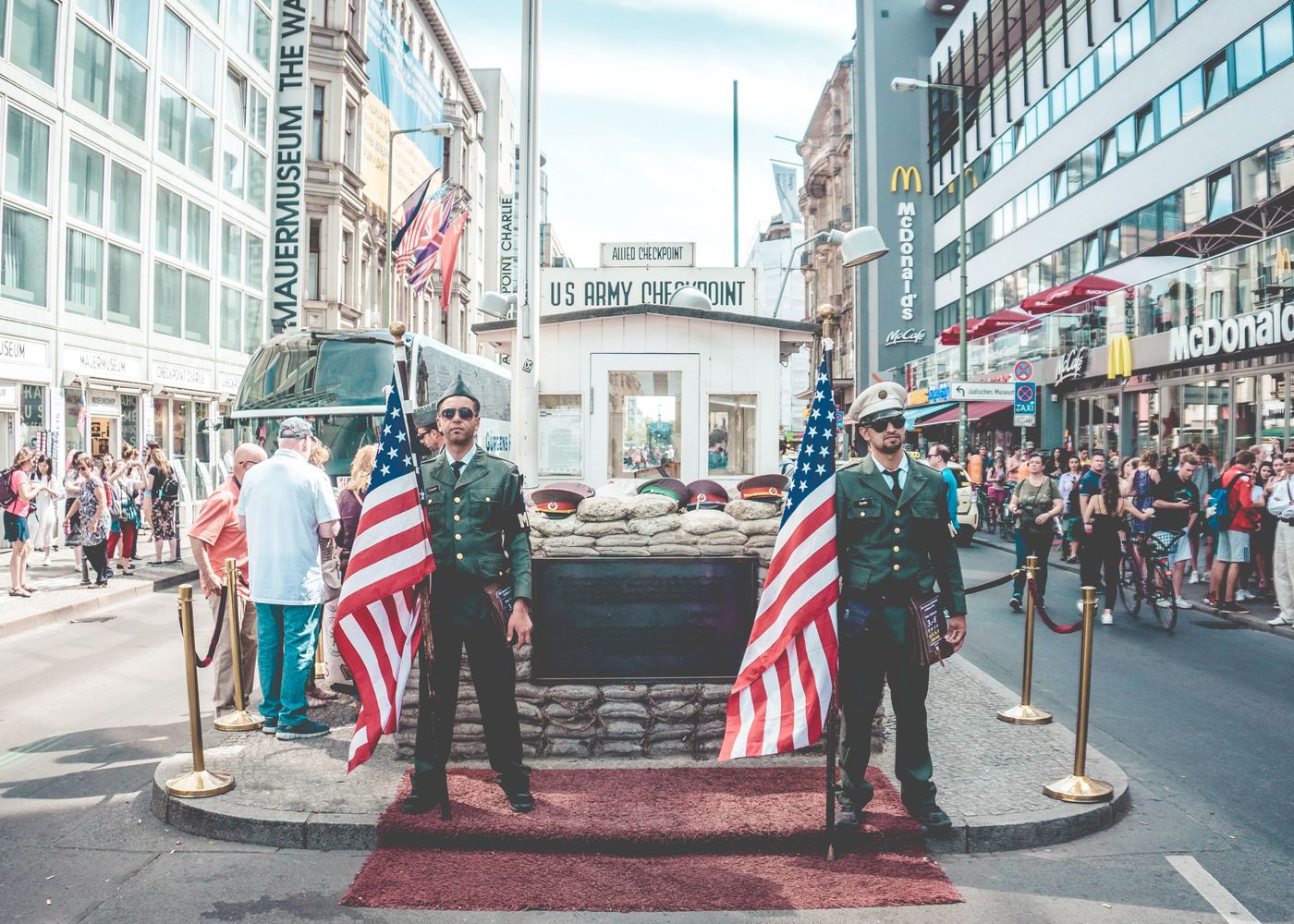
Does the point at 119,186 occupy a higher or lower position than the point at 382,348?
higher

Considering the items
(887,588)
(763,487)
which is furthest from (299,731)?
(763,487)

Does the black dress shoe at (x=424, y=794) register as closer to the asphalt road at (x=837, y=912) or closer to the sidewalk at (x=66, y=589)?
the asphalt road at (x=837, y=912)

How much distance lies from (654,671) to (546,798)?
3.27 feet

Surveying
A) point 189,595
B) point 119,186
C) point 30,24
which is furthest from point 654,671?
point 119,186

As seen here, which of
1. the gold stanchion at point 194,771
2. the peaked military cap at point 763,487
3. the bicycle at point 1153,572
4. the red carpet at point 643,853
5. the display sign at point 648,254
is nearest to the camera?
the red carpet at point 643,853

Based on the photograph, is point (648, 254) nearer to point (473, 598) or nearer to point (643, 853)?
point (473, 598)

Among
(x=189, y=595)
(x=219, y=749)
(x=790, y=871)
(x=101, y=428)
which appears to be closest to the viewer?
(x=790, y=871)

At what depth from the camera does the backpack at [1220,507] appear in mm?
12664

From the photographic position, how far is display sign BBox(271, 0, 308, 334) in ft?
101

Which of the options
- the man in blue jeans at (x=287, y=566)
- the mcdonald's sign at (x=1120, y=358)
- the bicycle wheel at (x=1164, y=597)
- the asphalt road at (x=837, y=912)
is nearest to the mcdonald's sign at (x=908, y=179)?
the mcdonald's sign at (x=1120, y=358)

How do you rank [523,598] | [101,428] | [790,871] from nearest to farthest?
[790,871], [523,598], [101,428]

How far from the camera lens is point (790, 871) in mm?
4699

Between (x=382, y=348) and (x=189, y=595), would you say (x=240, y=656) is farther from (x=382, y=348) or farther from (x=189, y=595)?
(x=382, y=348)

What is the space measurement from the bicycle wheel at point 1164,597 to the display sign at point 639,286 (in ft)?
19.1
